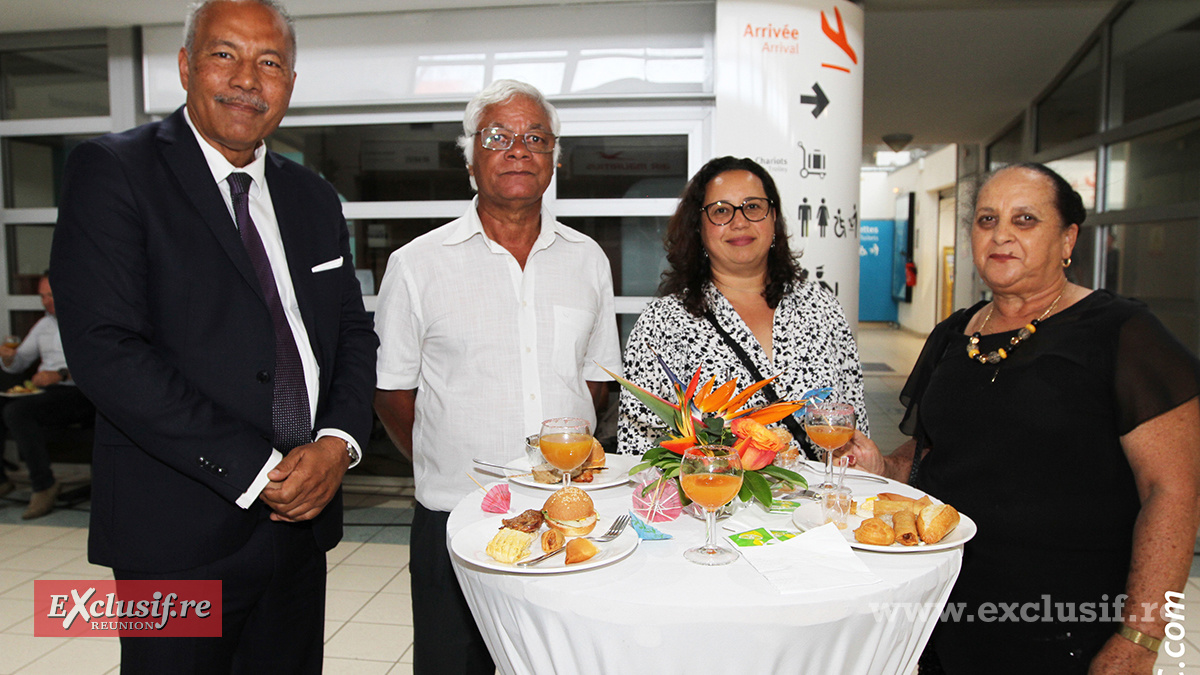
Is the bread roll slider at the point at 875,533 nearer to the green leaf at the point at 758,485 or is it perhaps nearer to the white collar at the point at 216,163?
the green leaf at the point at 758,485

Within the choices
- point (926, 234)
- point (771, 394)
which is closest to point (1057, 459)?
point (771, 394)

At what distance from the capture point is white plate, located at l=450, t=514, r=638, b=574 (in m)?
1.18

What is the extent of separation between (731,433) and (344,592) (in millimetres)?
2864

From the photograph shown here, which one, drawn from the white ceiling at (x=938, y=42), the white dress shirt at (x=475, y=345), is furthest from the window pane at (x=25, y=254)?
the white dress shirt at (x=475, y=345)

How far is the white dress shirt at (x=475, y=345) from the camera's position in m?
2.03

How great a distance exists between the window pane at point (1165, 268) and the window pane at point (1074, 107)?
1164 millimetres

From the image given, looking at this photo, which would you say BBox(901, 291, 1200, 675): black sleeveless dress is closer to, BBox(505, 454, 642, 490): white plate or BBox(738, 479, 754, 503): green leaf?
BBox(738, 479, 754, 503): green leaf

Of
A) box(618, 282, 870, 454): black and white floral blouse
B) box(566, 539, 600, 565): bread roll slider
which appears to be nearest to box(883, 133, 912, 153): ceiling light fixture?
box(618, 282, 870, 454): black and white floral blouse

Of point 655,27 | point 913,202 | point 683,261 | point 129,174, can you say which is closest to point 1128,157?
point 655,27

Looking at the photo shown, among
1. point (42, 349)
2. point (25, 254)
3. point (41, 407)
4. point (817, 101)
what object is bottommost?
point (41, 407)

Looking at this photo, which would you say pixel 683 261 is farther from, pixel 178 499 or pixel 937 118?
pixel 937 118

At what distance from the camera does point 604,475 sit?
174 cm

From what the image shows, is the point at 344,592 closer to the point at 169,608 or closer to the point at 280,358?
the point at 169,608

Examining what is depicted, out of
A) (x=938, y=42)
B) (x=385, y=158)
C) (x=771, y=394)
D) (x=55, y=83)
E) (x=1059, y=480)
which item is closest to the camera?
(x=1059, y=480)
